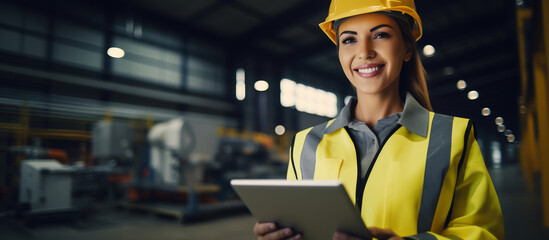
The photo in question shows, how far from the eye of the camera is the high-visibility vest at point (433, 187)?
0.84m

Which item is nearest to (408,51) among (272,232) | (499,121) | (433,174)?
(433,174)

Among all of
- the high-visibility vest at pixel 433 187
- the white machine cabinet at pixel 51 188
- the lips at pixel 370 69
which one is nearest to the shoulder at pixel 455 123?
the high-visibility vest at pixel 433 187

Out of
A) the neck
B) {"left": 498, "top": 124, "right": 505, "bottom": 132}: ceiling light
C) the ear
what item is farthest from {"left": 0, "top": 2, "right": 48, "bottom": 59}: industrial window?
{"left": 498, "top": 124, "right": 505, "bottom": 132}: ceiling light

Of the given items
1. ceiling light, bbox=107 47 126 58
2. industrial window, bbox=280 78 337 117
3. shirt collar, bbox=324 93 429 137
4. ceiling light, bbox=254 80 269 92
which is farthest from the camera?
ceiling light, bbox=254 80 269 92

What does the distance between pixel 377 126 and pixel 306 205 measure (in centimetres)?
49

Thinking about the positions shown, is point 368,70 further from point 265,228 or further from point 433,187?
point 265,228

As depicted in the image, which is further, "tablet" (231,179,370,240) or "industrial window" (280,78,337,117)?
"industrial window" (280,78,337,117)

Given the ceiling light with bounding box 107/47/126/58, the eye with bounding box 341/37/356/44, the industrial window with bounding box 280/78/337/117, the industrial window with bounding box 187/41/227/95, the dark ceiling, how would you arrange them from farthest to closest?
the industrial window with bounding box 187/41/227/95
the industrial window with bounding box 280/78/337/117
the ceiling light with bounding box 107/47/126/58
the dark ceiling
the eye with bounding box 341/37/356/44

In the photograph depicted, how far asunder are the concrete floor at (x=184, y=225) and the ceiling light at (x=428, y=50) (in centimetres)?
69

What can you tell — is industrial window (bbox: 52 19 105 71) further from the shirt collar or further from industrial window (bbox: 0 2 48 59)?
the shirt collar

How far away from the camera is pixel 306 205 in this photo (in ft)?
2.32

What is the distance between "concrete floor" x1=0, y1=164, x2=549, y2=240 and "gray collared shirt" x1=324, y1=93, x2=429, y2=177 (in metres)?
0.81

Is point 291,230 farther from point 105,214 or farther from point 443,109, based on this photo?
point 105,214

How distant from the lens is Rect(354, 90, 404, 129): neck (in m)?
1.08
